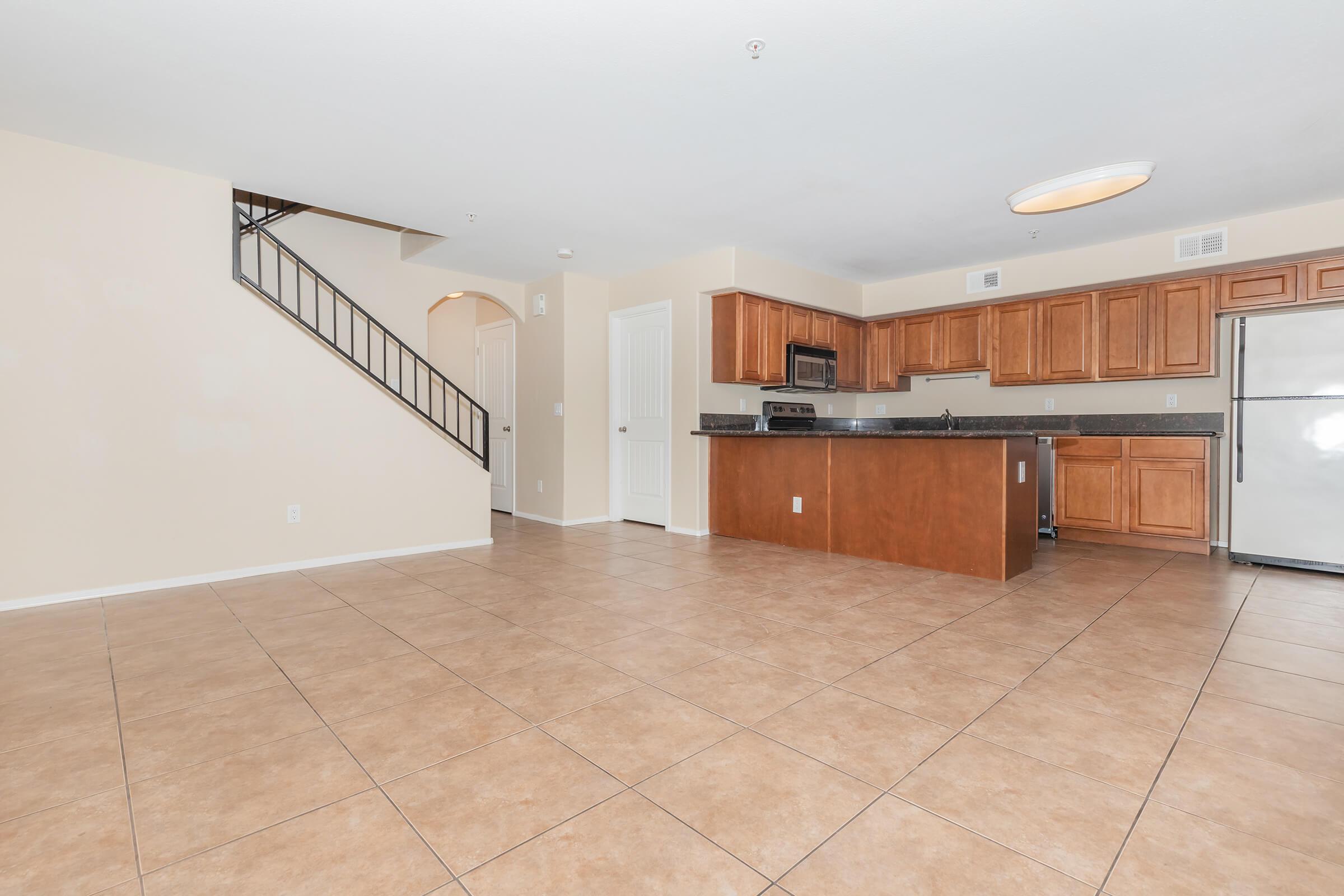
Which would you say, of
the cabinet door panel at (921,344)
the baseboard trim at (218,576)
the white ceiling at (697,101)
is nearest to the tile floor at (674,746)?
the baseboard trim at (218,576)

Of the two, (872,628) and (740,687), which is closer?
(740,687)

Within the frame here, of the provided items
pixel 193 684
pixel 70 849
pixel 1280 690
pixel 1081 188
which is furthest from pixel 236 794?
pixel 1081 188

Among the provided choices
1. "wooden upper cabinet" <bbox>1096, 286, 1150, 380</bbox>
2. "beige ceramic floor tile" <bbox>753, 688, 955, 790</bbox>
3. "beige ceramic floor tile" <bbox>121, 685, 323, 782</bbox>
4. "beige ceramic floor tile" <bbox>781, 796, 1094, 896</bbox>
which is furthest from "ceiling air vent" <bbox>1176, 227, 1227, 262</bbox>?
"beige ceramic floor tile" <bbox>121, 685, 323, 782</bbox>

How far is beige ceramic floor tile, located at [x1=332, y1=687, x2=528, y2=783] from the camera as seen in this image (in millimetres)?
1780

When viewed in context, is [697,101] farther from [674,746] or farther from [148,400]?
[148,400]

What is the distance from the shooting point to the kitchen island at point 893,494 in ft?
12.8

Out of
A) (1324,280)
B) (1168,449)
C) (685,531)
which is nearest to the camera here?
(1324,280)

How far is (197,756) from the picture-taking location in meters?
1.80

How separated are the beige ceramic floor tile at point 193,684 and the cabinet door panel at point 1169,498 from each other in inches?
232

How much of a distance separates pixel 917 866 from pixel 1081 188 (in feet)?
12.0

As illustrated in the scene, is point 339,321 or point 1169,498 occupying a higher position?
point 339,321

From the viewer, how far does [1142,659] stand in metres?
2.55

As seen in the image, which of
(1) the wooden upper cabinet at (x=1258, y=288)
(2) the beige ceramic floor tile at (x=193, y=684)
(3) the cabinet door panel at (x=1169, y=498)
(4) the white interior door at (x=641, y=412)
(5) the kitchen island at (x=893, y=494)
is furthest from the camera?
(4) the white interior door at (x=641, y=412)

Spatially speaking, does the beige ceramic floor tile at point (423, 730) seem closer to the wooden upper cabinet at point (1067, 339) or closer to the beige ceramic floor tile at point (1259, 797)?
the beige ceramic floor tile at point (1259, 797)
